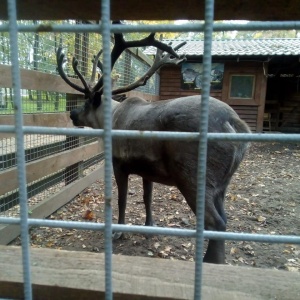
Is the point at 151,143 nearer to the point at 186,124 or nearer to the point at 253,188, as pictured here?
the point at 186,124

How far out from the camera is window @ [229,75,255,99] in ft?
37.6

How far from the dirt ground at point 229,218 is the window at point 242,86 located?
5.72 metres

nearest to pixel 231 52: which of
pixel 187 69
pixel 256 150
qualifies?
pixel 187 69

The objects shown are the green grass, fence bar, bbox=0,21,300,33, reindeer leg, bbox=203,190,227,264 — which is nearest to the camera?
fence bar, bbox=0,21,300,33

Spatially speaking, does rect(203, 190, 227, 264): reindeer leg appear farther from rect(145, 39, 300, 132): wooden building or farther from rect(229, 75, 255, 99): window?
rect(229, 75, 255, 99): window

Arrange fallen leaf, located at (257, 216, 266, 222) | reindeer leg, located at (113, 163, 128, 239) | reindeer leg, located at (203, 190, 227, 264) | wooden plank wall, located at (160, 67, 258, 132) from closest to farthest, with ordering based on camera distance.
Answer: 1. reindeer leg, located at (203, 190, 227, 264)
2. reindeer leg, located at (113, 163, 128, 239)
3. fallen leaf, located at (257, 216, 266, 222)
4. wooden plank wall, located at (160, 67, 258, 132)

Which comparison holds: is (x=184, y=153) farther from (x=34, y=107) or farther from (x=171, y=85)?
(x=171, y=85)

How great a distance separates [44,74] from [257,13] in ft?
9.50

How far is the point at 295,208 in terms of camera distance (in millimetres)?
4289

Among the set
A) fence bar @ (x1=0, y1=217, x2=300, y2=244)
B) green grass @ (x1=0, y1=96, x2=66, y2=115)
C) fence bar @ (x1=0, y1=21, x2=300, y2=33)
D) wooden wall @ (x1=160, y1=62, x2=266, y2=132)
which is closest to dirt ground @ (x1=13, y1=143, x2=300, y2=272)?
green grass @ (x1=0, y1=96, x2=66, y2=115)

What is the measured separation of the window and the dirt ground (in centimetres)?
572

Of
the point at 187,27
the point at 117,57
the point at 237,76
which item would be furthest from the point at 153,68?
the point at 237,76

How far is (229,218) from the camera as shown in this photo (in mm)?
3908

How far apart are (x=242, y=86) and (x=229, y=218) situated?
8681mm
